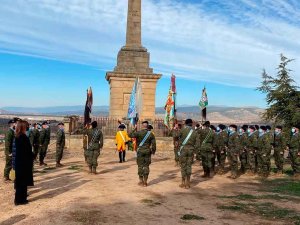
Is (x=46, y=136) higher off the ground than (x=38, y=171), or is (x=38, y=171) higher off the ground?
(x=46, y=136)

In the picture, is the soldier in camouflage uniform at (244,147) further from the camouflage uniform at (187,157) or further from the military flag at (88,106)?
the military flag at (88,106)

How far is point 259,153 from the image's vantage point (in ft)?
47.1

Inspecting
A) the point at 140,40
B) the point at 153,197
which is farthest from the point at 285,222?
the point at 140,40

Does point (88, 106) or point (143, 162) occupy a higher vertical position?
point (88, 106)

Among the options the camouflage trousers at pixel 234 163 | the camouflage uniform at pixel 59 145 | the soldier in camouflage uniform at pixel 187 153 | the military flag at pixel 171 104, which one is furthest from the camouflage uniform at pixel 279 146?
the camouflage uniform at pixel 59 145

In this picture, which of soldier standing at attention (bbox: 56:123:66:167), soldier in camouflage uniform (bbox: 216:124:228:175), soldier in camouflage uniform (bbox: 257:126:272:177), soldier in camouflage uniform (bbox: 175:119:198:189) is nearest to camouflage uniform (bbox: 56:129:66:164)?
soldier standing at attention (bbox: 56:123:66:167)

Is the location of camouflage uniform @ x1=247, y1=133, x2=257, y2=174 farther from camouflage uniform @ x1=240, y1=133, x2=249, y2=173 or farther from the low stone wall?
the low stone wall

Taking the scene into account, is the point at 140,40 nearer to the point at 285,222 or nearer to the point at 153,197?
the point at 153,197

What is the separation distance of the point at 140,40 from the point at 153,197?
1602 centimetres

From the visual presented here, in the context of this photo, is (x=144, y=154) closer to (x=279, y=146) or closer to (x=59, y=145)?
(x=59, y=145)

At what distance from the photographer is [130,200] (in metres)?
9.62

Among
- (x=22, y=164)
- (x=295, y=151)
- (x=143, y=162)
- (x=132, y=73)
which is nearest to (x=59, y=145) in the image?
(x=143, y=162)

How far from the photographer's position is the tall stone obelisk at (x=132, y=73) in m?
23.8

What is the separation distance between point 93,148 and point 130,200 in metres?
4.68
